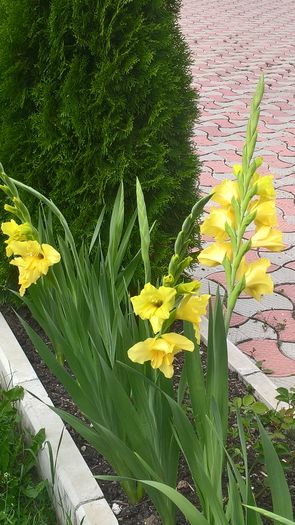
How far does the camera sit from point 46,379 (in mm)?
2410

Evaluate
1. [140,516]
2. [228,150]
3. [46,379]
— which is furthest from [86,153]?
[228,150]

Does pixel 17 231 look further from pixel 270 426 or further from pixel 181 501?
pixel 270 426

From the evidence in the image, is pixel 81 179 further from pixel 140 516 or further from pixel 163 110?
pixel 140 516

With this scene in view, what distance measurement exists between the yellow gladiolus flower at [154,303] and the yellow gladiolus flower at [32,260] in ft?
1.01

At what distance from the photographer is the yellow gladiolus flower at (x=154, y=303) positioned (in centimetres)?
124

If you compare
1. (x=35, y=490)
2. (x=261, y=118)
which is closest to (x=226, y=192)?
(x=35, y=490)

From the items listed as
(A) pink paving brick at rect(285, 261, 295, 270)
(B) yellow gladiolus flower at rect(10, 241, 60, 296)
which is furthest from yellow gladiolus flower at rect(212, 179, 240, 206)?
(A) pink paving brick at rect(285, 261, 295, 270)

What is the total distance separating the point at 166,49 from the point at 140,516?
1.42 meters

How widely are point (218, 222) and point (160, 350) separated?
249 millimetres

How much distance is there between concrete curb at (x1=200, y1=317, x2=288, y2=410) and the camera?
228cm

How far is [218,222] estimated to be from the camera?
1.33 metres

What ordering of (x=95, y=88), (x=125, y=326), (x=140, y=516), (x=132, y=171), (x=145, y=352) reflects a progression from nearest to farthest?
(x=145, y=352) → (x=125, y=326) → (x=140, y=516) → (x=95, y=88) → (x=132, y=171)

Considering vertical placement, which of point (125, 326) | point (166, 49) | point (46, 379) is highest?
point (166, 49)

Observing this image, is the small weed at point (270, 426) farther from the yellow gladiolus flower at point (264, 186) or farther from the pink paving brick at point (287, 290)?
the pink paving brick at point (287, 290)
